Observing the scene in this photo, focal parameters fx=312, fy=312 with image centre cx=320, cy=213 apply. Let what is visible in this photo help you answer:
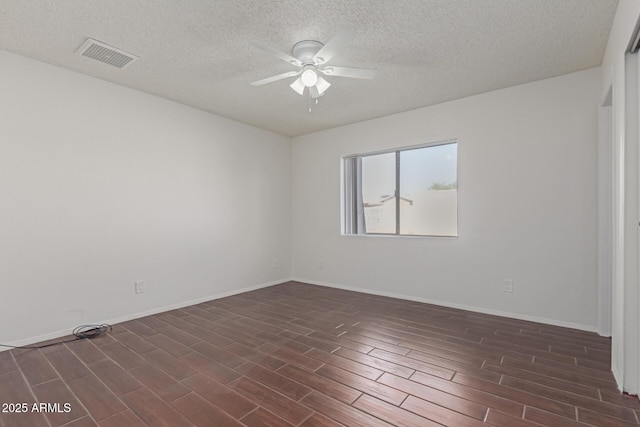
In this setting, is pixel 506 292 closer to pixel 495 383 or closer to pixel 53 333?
pixel 495 383

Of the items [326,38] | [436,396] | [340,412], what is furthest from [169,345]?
[326,38]

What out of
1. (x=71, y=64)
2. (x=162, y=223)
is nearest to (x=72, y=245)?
(x=162, y=223)

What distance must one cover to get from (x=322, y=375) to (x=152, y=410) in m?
1.03

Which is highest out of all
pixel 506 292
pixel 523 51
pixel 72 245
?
pixel 523 51

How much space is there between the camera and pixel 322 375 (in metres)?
2.12

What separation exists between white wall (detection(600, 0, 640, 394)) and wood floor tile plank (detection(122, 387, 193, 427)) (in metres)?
2.51

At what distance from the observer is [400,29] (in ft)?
7.64

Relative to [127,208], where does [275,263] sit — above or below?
below

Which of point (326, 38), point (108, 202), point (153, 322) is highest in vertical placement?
point (326, 38)

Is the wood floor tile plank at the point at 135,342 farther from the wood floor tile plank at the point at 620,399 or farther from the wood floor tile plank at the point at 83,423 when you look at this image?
the wood floor tile plank at the point at 620,399


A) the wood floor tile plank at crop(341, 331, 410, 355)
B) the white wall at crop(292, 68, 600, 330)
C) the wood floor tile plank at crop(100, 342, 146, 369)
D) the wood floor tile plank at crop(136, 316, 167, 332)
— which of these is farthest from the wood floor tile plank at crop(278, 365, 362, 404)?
the white wall at crop(292, 68, 600, 330)

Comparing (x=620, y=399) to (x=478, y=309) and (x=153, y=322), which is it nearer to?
(x=478, y=309)

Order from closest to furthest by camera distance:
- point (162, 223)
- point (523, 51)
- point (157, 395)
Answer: point (157, 395) → point (523, 51) → point (162, 223)

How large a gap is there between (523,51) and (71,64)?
3984mm
